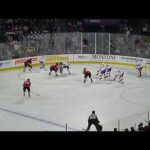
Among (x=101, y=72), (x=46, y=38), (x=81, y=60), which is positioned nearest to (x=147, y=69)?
(x=101, y=72)

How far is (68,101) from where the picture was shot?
14.6m

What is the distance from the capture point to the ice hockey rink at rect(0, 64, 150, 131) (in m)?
12.1

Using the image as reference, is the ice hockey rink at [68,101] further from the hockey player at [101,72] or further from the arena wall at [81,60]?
the arena wall at [81,60]

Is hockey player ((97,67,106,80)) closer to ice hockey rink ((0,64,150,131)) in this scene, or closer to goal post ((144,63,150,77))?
ice hockey rink ((0,64,150,131))

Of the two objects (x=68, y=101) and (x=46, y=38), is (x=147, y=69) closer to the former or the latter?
(x=46, y=38)

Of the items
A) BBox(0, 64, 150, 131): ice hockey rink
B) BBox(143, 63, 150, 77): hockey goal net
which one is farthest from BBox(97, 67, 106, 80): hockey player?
BBox(143, 63, 150, 77): hockey goal net

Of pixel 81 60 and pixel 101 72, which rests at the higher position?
pixel 81 60

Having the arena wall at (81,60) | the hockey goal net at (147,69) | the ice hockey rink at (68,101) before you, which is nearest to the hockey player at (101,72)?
the ice hockey rink at (68,101)

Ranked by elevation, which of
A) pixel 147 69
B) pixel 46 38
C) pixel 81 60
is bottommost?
pixel 147 69

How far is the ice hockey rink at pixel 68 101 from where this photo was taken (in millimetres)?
12148
